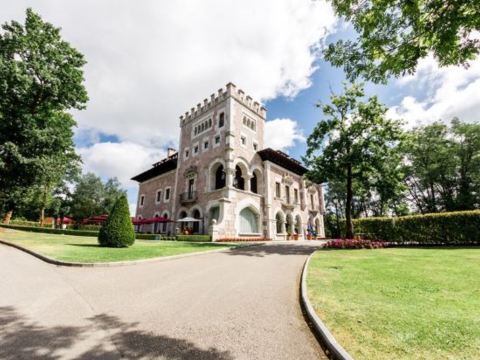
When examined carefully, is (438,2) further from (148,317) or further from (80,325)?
(80,325)

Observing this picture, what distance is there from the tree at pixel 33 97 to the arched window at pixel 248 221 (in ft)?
57.5

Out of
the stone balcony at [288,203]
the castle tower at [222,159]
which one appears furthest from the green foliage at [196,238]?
the stone balcony at [288,203]

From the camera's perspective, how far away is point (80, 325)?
3.87 metres

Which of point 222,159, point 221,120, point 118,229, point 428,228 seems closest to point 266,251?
point 118,229

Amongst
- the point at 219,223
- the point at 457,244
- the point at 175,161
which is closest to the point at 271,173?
the point at 219,223

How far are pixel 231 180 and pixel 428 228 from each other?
16.7 m

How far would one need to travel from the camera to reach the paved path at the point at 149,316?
3207 millimetres

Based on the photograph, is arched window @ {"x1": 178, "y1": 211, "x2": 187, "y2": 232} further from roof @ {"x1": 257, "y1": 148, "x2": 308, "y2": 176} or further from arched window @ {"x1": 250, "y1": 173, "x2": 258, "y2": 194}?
roof @ {"x1": 257, "y1": 148, "x2": 308, "y2": 176}

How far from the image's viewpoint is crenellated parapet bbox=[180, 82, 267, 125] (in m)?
27.2

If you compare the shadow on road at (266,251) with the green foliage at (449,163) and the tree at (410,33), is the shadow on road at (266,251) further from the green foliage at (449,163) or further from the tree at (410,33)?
the green foliage at (449,163)

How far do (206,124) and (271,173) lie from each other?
10012 millimetres

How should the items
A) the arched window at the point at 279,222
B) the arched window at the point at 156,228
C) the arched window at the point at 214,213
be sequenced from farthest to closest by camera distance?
the arched window at the point at 156,228, the arched window at the point at 279,222, the arched window at the point at 214,213

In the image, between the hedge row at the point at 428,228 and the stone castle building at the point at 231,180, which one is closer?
the hedge row at the point at 428,228

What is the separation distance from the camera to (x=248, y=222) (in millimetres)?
26094
